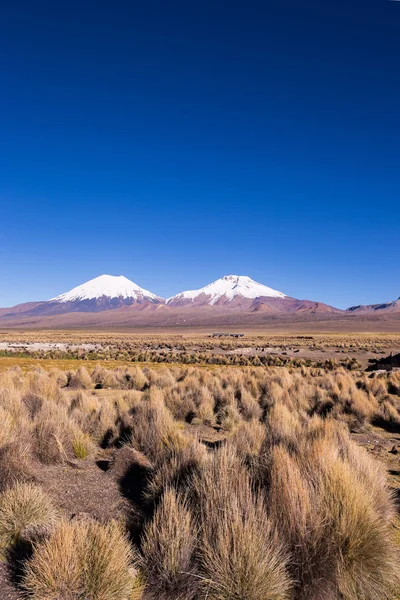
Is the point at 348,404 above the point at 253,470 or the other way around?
the other way around

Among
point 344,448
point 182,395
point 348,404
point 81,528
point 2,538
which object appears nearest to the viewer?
point 81,528

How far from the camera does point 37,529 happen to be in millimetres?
3793

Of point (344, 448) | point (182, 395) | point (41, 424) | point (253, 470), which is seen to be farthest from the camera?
point (182, 395)

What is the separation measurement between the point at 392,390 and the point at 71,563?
14.9m

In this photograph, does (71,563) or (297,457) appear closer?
(71,563)

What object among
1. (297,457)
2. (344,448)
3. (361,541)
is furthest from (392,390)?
(361,541)

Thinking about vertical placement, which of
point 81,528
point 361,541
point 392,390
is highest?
point 81,528

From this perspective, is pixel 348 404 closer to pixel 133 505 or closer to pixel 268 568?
pixel 133 505

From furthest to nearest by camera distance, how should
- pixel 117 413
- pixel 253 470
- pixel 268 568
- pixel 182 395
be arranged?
pixel 182 395
pixel 117 413
pixel 253 470
pixel 268 568

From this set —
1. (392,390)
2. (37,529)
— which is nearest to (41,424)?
(37,529)

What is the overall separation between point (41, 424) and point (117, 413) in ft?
8.53

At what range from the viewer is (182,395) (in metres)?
12.0

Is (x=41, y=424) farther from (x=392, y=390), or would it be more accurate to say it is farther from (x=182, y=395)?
(x=392, y=390)

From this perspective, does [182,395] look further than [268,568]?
Yes
